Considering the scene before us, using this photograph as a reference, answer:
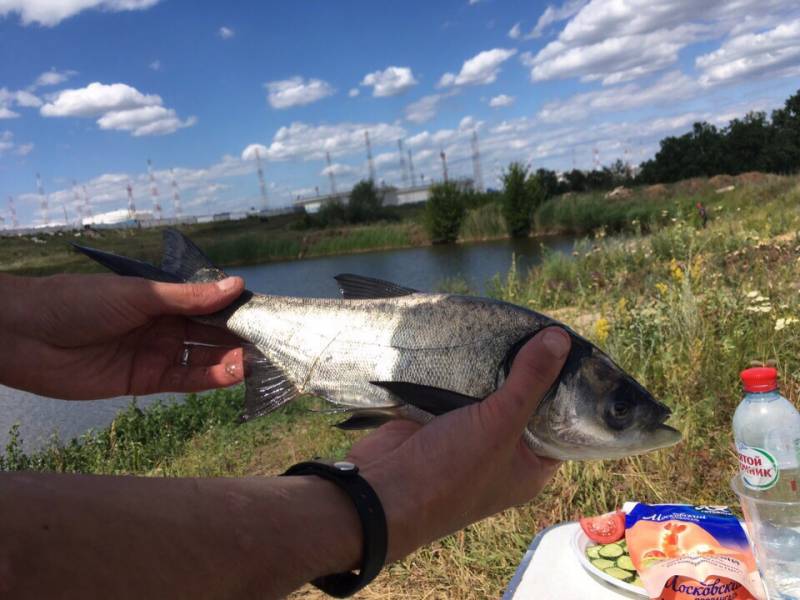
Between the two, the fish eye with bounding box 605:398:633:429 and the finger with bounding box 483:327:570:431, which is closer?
the finger with bounding box 483:327:570:431

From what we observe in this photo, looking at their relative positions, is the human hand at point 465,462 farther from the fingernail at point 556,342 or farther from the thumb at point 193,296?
the thumb at point 193,296

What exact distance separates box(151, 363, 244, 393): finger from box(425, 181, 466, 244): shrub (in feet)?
119

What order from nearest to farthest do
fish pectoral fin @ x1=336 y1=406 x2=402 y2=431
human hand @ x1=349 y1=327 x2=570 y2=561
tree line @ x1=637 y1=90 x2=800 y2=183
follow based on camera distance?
1. human hand @ x1=349 y1=327 x2=570 y2=561
2. fish pectoral fin @ x1=336 y1=406 x2=402 y2=431
3. tree line @ x1=637 y1=90 x2=800 y2=183

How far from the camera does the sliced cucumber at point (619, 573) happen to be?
277 cm

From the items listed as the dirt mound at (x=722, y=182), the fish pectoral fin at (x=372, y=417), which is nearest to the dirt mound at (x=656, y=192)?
the dirt mound at (x=722, y=182)

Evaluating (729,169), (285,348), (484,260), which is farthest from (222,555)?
(729,169)

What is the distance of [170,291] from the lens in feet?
9.82

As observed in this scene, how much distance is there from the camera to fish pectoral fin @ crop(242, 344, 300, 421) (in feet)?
9.25

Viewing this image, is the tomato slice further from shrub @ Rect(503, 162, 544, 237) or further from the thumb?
shrub @ Rect(503, 162, 544, 237)

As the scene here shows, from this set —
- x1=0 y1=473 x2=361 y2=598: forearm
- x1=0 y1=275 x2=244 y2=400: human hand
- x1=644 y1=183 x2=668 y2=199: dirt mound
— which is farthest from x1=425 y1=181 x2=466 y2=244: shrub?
x1=0 y1=473 x2=361 y2=598: forearm

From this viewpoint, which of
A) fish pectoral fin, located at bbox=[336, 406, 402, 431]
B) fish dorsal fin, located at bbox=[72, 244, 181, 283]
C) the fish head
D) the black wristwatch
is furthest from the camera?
fish dorsal fin, located at bbox=[72, 244, 181, 283]

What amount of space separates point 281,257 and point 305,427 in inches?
1347

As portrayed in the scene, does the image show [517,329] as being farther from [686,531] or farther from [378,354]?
[686,531]

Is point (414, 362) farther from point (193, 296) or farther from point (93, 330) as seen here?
A: point (93, 330)
